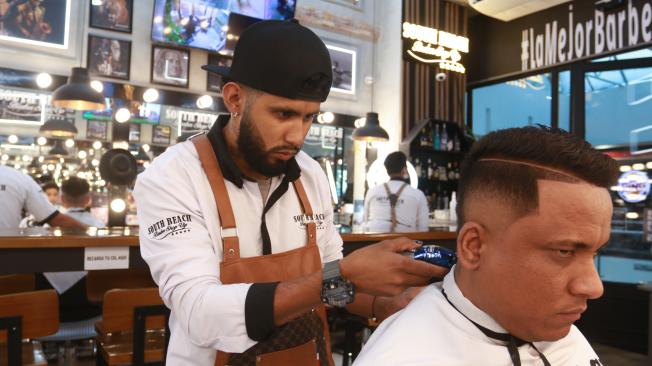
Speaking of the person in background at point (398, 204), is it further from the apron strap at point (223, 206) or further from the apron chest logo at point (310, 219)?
the apron strap at point (223, 206)

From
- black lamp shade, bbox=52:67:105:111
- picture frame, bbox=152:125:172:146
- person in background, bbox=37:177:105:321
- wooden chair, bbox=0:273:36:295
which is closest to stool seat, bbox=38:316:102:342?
person in background, bbox=37:177:105:321

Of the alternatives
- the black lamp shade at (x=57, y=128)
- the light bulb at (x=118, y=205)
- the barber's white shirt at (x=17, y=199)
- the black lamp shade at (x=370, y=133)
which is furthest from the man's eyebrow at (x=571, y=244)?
the black lamp shade at (x=57, y=128)

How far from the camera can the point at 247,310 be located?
1.03 m

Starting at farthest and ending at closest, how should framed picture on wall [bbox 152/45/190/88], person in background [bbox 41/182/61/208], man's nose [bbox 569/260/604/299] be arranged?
framed picture on wall [bbox 152/45/190/88], person in background [bbox 41/182/61/208], man's nose [bbox 569/260/604/299]

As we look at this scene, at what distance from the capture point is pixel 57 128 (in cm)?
580

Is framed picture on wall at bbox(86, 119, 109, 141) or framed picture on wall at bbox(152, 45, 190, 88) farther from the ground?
framed picture on wall at bbox(152, 45, 190, 88)

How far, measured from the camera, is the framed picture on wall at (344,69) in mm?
7855

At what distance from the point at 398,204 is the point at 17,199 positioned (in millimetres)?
3279

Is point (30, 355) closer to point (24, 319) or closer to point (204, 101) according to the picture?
point (24, 319)

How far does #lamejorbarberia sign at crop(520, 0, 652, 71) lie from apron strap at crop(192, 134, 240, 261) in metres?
5.88

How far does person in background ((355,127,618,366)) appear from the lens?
3.02ft

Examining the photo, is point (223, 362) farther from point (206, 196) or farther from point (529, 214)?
point (529, 214)

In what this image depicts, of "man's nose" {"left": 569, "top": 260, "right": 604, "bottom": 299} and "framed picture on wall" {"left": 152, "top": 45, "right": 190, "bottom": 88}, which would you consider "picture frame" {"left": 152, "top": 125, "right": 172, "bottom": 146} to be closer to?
"framed picture on wall" {"left": 152, "top": 45, "right": 190, "bottom": 88}

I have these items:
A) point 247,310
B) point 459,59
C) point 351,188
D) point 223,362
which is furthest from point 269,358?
point 459,59
